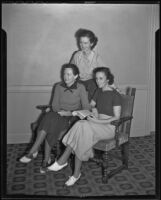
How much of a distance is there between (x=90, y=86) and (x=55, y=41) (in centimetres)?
45

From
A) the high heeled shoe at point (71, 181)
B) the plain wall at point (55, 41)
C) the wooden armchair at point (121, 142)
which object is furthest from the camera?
the wooden armchair at point (121, 142)

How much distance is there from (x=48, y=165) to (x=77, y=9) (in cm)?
126

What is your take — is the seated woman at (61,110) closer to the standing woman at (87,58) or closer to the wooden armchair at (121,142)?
the standing woman at (87,58)

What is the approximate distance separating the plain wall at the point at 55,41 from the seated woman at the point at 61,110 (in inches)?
3.5

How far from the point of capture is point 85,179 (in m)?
2.87

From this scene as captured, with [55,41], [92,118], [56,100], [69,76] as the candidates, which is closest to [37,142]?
[56,100]

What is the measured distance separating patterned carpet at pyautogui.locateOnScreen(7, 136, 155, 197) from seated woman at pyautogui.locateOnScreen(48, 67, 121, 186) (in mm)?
81

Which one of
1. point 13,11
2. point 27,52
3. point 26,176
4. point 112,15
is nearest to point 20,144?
point 26,176

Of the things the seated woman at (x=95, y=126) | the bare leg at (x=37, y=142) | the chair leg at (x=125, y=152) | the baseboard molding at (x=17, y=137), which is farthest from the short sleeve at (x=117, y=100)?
the baseboard molding at (x=17, y=137)

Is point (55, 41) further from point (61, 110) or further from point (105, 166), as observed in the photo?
point (105, 166)

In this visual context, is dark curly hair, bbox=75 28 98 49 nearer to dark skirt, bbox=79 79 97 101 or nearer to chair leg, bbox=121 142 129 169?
dark skirt, bbox=79 79 97 101

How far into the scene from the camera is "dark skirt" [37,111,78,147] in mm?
2826

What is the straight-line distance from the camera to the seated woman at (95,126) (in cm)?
281

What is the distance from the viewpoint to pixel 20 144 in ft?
8.98
